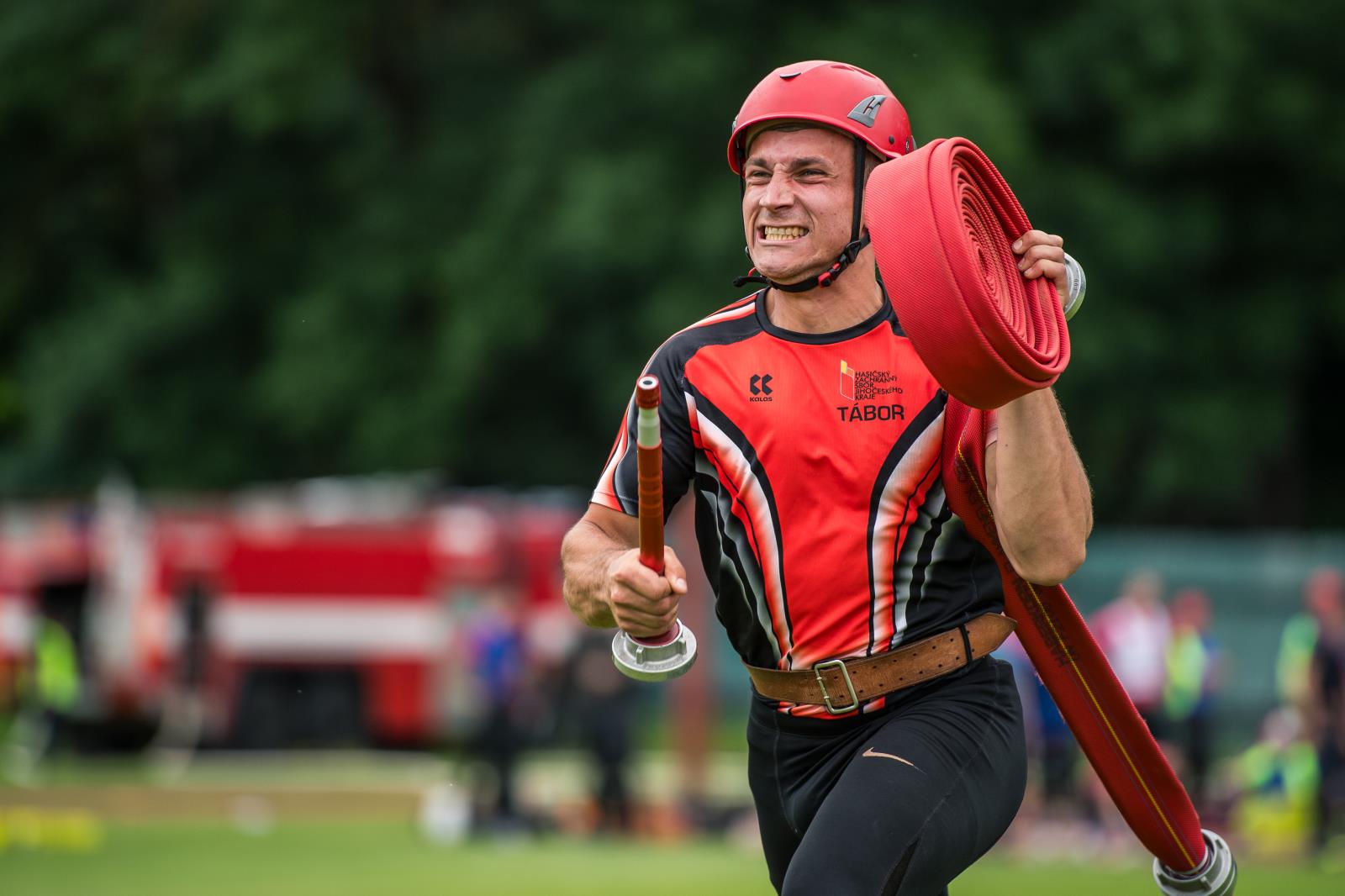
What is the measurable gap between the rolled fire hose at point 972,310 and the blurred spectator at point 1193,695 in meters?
12.5

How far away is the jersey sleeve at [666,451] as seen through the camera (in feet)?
16.2

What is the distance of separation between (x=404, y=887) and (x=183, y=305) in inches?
772

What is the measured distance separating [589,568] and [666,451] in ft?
1.37

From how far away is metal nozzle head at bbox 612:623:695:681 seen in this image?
14.3 feet

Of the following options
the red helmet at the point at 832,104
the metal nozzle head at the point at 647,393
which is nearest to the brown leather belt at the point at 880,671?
the metal nozzle head at the point at 647,393

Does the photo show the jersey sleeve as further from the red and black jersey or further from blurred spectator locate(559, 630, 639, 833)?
blurred spectator locate(559, 630, 639, 833)

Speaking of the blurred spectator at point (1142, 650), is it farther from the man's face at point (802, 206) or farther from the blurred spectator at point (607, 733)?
the man's face at point (802, 206)

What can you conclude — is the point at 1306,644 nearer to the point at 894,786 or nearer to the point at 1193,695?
the point at 1193,695

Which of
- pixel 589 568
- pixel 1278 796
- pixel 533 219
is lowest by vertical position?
pixel 1278 796

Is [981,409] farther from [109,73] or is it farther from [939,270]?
[109,73]

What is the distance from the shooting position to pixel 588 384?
29.6m

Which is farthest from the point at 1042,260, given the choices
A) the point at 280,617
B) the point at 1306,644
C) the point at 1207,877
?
the point at 280,617

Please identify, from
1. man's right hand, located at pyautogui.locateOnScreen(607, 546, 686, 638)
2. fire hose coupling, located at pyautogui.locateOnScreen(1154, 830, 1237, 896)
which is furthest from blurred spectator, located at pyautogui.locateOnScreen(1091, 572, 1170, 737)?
man's right hand, located at pyautogui.locateOnScreen(607, 546, 686, 638)

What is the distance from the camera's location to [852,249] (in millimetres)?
4957
